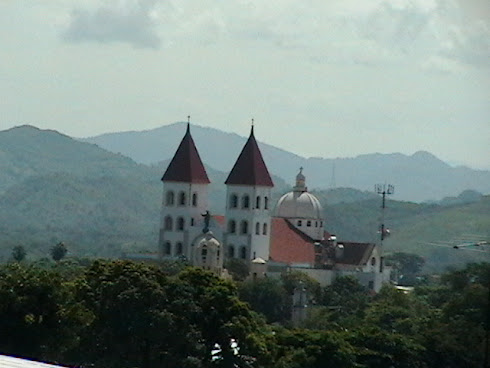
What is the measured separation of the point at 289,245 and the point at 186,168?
855 cm

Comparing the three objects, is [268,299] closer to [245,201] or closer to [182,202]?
[245,201]

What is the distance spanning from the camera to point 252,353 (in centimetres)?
4944

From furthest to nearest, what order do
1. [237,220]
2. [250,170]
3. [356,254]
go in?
[356,254]
[237,220]
[250,170]

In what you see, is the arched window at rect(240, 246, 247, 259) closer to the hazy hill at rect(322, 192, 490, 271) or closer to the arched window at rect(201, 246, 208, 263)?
the arched window at rect(201, 246, 208, 263)

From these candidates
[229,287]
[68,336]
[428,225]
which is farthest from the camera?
[428,225]

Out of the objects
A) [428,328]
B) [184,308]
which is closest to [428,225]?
[428,328]

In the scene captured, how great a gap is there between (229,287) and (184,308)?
3102 mm

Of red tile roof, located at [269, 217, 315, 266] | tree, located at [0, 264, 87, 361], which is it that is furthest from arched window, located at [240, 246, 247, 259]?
tree, located at [0, 264, 87, 361]

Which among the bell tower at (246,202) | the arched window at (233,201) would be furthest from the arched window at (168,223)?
the arched window at (233,201)

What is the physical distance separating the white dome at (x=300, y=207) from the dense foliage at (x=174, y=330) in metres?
64.0

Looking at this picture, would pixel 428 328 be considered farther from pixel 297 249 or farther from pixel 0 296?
pixel 297 249

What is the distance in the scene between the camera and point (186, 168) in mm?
114562

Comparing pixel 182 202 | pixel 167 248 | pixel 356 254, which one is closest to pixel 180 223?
pixel 182 202

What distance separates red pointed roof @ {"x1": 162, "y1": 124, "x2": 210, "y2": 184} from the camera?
11456 cm
